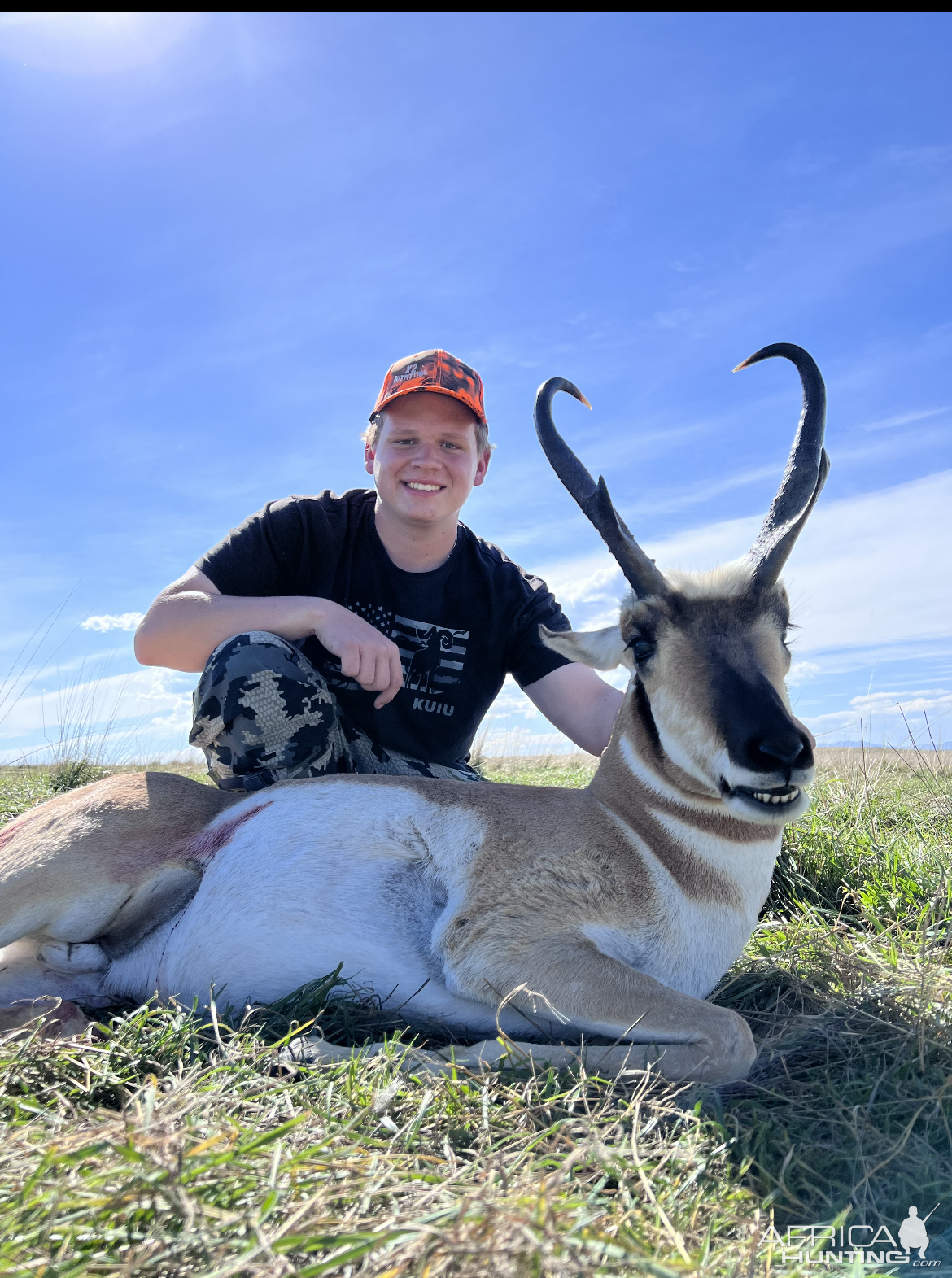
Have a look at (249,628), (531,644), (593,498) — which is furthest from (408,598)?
(593,498)

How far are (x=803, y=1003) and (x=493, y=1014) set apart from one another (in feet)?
4.14

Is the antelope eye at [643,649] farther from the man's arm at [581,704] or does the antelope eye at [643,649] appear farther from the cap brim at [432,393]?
the cap brim at [432,393]

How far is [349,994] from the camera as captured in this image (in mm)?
3148

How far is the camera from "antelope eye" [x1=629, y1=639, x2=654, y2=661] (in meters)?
3.51

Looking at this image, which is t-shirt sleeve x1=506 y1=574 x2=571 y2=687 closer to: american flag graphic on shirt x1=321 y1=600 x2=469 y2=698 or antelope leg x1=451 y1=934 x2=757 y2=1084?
american flag graphic on shirt x1=321 y1=600 x2=469 y2=698

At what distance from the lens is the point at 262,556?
211 inches

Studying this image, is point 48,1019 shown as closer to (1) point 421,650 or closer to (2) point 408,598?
(1) point 421,650

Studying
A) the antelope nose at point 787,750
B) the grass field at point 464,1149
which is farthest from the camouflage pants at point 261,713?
the antelope nose at point 787,750

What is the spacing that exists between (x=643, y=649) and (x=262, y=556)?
9.30ft

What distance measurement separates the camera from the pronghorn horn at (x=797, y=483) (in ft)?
11.4

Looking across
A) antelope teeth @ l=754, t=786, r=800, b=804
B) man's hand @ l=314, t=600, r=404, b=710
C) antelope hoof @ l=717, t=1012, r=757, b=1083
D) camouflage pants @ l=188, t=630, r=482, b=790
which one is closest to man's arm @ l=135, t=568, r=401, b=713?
man's hand @ l=314, t=600, r=404, b=710

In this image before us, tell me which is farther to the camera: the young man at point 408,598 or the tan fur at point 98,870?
the young man at point 408,598

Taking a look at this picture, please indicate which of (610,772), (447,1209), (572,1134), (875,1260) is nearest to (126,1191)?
(447,1209)

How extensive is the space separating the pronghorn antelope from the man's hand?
646 mm
